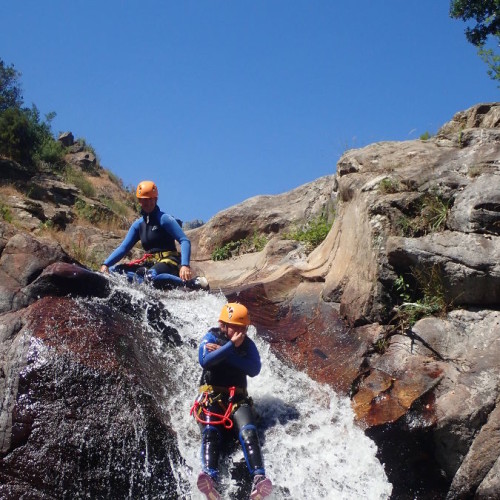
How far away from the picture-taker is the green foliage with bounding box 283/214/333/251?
11.4 meters

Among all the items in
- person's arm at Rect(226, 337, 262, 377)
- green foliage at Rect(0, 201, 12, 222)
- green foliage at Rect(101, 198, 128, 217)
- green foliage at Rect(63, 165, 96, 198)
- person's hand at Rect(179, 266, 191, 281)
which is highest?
green foliage at Rect(63, 165, 96, 198)

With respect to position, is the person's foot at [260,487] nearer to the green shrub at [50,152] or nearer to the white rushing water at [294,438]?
the white rushing water at [294,438]

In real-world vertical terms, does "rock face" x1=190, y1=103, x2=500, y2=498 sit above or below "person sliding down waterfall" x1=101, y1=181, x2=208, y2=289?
below

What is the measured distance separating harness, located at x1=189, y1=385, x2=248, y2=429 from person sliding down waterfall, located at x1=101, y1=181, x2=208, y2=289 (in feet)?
9.51

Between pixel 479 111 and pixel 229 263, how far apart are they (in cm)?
557

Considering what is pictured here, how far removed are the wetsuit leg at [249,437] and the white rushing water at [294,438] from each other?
0.82 ft

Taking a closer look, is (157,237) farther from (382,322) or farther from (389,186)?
(382,322)

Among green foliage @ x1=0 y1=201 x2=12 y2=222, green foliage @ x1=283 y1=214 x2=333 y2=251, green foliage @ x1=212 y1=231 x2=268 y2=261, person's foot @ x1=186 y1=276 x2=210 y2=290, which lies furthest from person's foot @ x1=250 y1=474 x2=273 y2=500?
green foliage @ x1=0 y1=201 x2=12 y2=222

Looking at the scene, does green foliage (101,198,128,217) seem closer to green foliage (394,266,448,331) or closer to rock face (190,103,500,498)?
rock face (190,103,500,498)

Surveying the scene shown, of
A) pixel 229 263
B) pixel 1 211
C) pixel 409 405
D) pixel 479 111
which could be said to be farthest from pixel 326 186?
pixel 409 405

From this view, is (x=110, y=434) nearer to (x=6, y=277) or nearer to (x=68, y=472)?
(x=68, y=472)

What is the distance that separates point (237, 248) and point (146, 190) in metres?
5.62

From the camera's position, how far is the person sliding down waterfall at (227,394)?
5859 millimetres

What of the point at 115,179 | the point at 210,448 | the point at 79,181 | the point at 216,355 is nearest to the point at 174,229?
the point at 216,355
